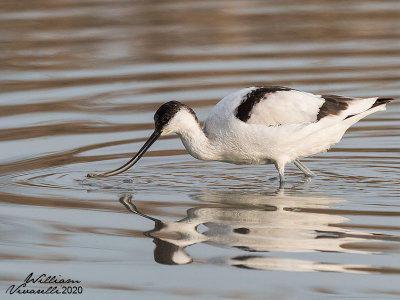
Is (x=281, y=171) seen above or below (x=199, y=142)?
below

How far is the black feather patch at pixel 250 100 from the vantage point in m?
9.98

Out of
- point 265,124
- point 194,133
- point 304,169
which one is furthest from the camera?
point 304,169

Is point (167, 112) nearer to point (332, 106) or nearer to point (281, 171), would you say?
point (281, 171)

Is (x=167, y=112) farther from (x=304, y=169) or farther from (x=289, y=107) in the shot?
(x=304, y=169)

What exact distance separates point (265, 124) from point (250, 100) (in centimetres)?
26

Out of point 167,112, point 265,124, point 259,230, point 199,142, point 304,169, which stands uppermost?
point 167,112

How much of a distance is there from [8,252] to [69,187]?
6.79 feet

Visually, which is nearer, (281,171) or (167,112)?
(167,112)

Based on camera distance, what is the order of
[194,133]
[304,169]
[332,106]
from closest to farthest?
[194,133]
[332,106]
[304,169]

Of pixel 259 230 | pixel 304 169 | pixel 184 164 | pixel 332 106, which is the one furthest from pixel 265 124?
pixel 259 230

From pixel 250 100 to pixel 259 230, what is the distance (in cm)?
179

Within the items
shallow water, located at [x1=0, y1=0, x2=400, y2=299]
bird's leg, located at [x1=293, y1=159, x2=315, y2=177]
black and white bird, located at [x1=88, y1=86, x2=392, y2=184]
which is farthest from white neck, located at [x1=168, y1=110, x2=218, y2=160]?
bird's leg, located at [x1=293, y1=159, x2=315, y2=177]

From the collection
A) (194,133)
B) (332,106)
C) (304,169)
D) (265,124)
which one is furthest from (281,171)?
(194,133)

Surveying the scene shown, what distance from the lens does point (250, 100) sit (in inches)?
397
